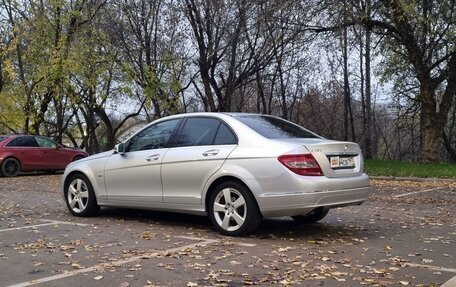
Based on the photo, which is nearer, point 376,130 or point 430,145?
point 430,145

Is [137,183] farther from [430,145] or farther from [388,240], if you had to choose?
[430,145]

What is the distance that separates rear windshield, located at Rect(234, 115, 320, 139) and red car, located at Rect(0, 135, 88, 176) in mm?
13848

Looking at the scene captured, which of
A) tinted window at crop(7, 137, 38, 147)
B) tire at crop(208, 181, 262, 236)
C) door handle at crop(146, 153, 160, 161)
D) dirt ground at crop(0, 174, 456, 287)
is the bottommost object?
dirt ground at crop(0, 174, 456, 287)

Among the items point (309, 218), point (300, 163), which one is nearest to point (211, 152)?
point (300, 163)

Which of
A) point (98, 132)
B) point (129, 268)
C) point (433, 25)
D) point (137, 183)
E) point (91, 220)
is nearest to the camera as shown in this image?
point (129, 268)

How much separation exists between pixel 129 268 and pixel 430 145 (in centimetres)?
1848

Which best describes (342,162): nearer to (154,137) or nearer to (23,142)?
(154,137)

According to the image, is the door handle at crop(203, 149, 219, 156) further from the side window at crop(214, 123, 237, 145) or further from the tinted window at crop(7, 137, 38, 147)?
the tinted window at crop(7, 137, 38, 147)

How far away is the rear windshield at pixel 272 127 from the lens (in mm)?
6844

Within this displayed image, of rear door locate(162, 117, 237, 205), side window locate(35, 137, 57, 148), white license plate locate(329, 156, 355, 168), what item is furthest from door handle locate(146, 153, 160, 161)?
side window locate(35, 137, 57, 148)

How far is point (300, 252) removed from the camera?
5746 millimetres

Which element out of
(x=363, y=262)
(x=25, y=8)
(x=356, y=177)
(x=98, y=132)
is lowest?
(x=363, y=262)

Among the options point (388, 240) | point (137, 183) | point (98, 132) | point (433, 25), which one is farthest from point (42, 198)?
point (98, 132)

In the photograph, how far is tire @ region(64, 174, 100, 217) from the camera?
8398 mm
